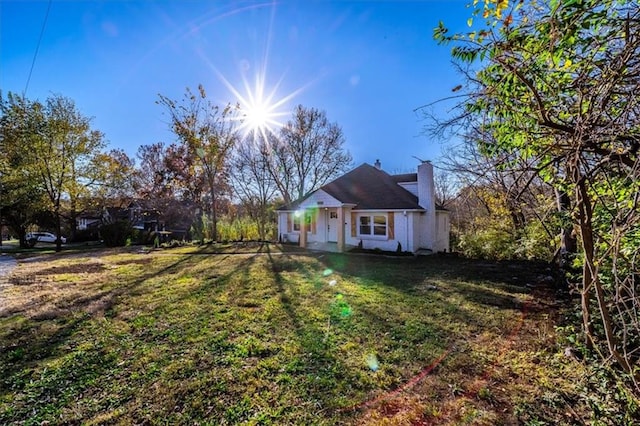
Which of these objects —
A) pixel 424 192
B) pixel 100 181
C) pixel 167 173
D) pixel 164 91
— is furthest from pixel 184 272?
pixel 167 173

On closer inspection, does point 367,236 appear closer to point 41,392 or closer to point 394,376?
point 394,376

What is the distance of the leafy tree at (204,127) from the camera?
1850 cm

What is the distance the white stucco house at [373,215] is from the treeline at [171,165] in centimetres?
493

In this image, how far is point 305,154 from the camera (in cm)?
2206

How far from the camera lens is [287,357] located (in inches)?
153

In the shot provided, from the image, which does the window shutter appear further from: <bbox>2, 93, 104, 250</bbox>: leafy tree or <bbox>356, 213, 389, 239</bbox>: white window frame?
<bbox>2, 93, 104, 250</bbox>: leafy tree

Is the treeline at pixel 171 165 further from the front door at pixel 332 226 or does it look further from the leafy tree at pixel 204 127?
the front door at pixel 332 226

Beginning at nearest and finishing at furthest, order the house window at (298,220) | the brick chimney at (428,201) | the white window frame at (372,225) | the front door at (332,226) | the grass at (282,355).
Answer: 1. the grass at (282,355)
2. the brick chimney at (428,201)
3. the white window frame at (372,225)
4. the front door at (332,226)
5. the house window at (298,220)

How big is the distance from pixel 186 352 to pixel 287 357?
142cm

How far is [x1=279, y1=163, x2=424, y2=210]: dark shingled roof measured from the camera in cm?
1434

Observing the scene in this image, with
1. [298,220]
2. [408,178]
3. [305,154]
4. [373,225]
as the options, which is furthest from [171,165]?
[408,178]

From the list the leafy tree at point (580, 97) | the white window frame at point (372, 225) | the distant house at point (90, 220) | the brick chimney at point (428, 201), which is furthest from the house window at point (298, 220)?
the distant house at point (90, 220)

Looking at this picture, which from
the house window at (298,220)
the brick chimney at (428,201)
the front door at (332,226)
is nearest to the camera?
the brick chimney at (428,201)

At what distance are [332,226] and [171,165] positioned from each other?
60.5 feet
